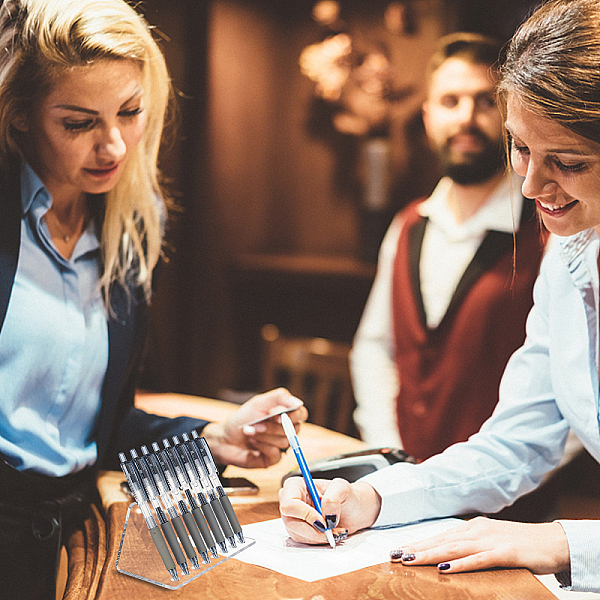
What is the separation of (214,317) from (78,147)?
2897 millimetres

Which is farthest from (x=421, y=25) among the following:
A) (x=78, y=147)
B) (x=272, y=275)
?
(x=78, y=147)

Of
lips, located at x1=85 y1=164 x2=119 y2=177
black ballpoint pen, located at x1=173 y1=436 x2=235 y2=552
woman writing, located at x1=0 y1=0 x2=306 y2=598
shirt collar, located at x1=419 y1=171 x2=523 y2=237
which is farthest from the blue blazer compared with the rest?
shirt collar, located at x1=419 y1=171 x2=523 y2=237

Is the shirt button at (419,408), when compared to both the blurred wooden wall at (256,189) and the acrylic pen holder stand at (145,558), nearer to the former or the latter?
the acrylic pen holder stand at (145,558)

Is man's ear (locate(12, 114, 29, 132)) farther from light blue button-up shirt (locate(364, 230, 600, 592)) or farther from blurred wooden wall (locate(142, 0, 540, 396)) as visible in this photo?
blurred wooden wall (locate(142, 0, 540, 396))

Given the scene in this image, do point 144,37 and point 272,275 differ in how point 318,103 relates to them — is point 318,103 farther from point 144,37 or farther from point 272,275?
point 144,37

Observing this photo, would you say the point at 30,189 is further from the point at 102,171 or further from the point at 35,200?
the point at 102,171

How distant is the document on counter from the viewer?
3.26 feet

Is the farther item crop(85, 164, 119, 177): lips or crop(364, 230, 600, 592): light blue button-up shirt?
crop(85, 164, 119, 177): lips

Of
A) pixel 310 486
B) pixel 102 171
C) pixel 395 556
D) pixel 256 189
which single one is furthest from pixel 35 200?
pixel 256 189

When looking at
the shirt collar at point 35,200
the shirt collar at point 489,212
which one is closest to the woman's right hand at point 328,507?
the shirt collar at point 35,200

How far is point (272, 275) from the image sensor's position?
4.04 metres

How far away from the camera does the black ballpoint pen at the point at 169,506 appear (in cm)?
101

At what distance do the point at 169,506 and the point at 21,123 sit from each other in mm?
763

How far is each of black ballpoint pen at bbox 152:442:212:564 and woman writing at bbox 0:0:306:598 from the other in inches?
12.3
